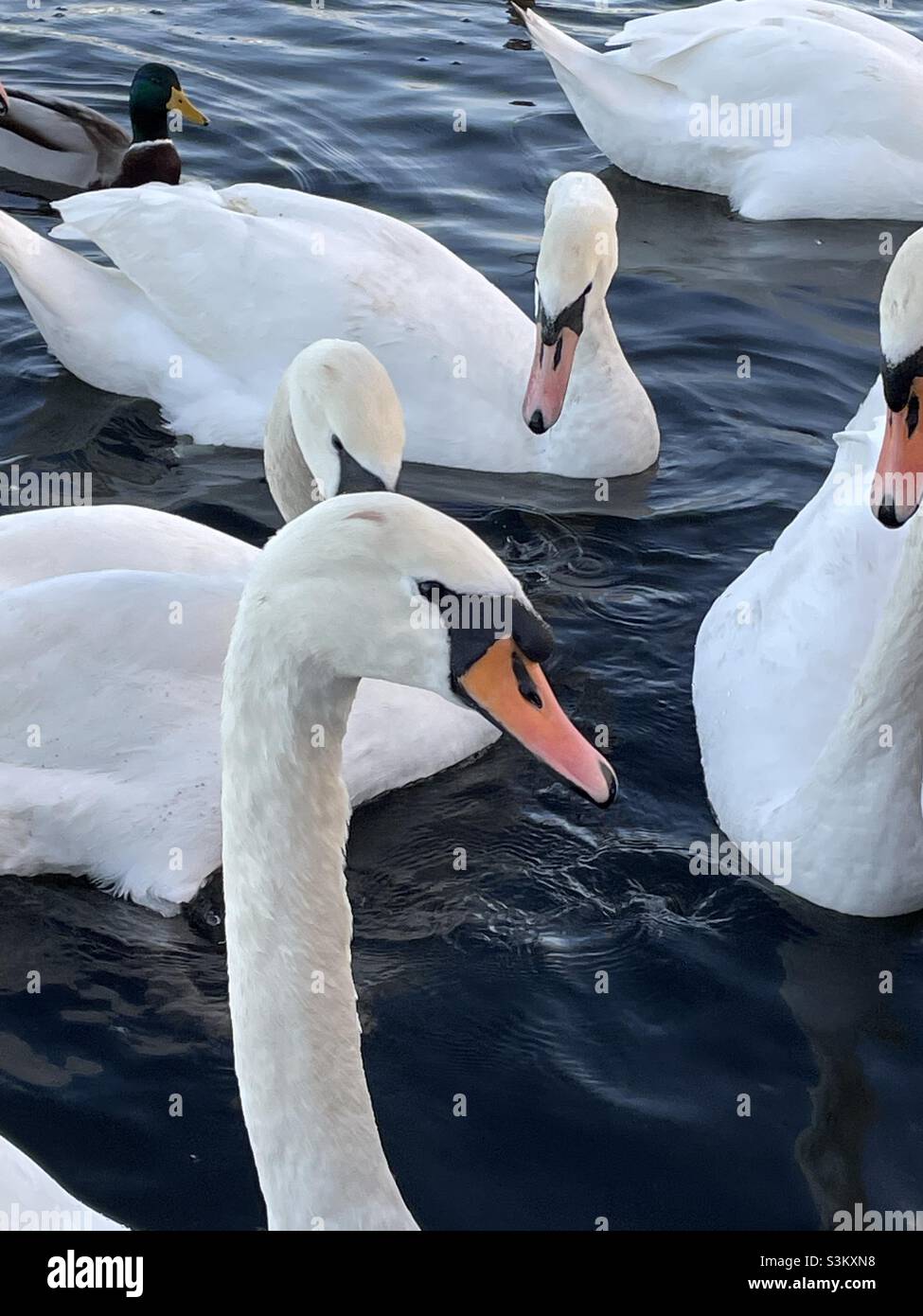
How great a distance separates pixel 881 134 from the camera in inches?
448

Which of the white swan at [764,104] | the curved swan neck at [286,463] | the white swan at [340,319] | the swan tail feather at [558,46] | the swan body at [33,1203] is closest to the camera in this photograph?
the swan body at [33,1203]

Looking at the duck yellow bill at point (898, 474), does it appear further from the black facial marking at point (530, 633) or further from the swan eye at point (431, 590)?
the swan eye at point (431, 590)

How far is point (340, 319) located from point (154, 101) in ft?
12.6

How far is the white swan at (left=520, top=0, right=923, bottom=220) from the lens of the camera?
37.2ft

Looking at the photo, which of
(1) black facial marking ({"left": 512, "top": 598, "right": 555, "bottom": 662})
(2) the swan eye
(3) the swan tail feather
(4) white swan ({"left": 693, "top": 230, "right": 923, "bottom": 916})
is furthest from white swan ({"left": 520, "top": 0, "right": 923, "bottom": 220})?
(2) the swan eye

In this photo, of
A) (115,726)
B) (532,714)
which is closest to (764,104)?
(115,726)

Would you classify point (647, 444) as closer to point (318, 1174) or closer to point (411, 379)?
point (411, 379)

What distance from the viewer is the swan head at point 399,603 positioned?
10.8 ft

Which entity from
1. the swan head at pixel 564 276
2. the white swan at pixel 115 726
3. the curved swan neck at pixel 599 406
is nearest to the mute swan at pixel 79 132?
the curved swan neck at pixel 599 406

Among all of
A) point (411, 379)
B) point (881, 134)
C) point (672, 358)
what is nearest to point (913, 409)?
point (411, 379)

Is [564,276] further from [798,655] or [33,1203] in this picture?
[33,1203]

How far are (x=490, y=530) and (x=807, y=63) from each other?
4791mm

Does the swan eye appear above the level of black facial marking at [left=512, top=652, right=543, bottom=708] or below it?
above

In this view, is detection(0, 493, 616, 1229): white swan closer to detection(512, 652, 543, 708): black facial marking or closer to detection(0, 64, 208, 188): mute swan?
detection(512, 652, 543, 708): black facial marking
